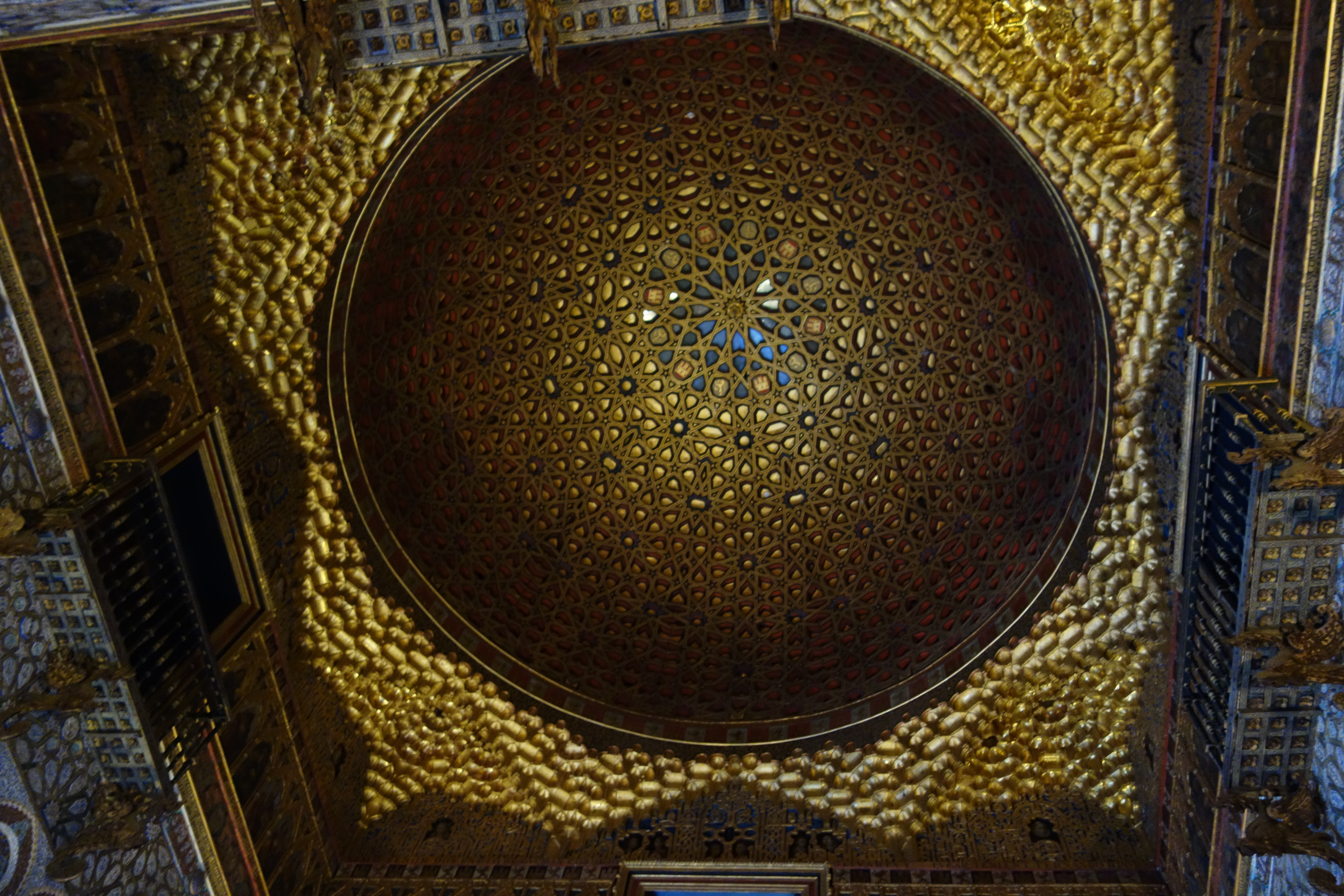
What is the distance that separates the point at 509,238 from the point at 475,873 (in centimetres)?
502

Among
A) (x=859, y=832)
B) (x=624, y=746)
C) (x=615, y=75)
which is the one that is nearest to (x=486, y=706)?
(x=624, y=746)

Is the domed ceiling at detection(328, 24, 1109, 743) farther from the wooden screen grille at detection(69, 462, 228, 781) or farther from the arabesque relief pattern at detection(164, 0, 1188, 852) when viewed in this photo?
the wooden screen grille at detection(69, 462, 228, 781)

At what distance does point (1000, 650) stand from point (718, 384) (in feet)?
11.0

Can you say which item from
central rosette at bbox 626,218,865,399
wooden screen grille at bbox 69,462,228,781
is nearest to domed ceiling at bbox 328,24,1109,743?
central rosette at bbox 626,218,865,399

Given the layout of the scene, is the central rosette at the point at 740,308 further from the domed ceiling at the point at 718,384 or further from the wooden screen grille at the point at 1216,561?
the wooden screen grille at the point at 1216,561

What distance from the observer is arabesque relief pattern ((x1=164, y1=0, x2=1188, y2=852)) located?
6.01 meters

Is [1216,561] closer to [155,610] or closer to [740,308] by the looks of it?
[740,308]

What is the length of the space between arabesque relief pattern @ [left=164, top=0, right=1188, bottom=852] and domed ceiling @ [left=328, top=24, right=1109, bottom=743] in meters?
0.34

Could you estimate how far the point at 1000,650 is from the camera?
286 inches

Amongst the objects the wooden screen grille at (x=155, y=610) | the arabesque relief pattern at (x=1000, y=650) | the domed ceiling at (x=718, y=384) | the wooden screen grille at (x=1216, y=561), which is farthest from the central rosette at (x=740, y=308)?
the wooden screen grille at (x=155, y=610)

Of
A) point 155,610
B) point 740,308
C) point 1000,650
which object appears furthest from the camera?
point 740,308

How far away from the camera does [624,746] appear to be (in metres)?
7.73

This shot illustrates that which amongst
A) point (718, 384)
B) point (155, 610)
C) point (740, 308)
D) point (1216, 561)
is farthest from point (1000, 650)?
point (155, 610)

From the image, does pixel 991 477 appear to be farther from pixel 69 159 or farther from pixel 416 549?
pixel 69 159
